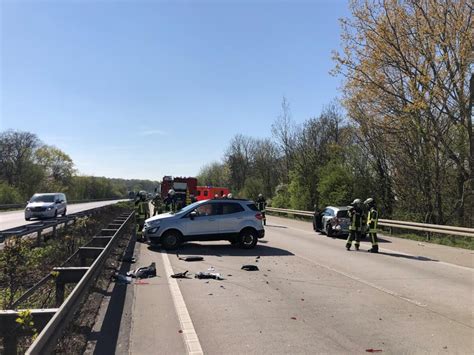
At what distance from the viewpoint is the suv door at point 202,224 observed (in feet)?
49.6

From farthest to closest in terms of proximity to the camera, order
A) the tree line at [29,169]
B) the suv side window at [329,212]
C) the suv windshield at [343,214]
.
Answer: the tree line at [29,169], the suv side window at [329,212], the suv windshield at [343,214]

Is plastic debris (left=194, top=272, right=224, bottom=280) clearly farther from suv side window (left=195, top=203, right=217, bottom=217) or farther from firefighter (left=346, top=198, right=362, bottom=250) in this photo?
firefighter (left=346, top=198, right=362, bottom=250)

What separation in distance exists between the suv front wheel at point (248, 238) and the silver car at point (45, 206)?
19184 mm

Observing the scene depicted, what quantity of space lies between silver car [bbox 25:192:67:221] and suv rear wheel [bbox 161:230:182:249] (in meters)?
17.9

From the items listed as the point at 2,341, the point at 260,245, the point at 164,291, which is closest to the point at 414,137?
the point at 260,245

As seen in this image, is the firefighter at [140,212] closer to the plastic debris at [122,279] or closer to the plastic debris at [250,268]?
the plastic debris at [250,268]

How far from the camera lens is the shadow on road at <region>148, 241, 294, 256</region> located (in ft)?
46.2

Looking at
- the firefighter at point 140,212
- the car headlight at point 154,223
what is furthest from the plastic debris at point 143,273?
the firefighter at point 140,212

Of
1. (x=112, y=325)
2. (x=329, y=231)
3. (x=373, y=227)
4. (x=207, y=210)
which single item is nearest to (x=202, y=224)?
(x=207, y=210)

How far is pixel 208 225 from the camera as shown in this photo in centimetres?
1527

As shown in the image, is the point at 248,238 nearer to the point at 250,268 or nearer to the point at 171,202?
the point at 250,268

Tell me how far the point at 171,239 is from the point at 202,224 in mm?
1162

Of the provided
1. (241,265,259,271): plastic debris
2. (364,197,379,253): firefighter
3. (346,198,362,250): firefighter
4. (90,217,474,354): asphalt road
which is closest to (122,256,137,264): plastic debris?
(90,217,474,354): asphalt road

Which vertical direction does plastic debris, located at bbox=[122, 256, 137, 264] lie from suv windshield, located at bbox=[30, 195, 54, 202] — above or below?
below
